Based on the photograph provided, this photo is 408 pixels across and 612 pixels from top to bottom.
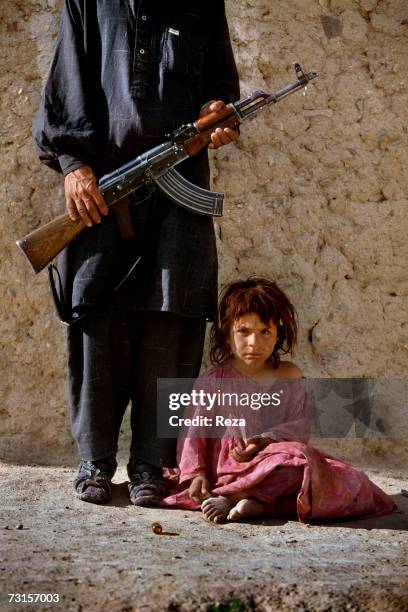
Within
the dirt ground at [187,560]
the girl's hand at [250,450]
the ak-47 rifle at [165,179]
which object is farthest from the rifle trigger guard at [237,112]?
the dirt ground at [187,560]

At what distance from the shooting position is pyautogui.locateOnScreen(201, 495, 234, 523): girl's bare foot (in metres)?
2.53

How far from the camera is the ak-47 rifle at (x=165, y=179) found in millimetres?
2787

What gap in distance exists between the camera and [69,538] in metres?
2.28

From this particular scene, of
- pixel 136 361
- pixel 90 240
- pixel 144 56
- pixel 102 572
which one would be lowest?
pixel 102 572

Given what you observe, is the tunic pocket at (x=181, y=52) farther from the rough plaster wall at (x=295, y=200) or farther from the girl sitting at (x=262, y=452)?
the girl sitting at (x=262, y=452)

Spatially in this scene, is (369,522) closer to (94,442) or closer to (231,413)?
(231,413)

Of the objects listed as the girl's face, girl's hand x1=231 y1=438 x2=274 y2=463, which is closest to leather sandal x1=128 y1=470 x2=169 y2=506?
girl's hand x1=231 y1=438 x2=274 y2=463

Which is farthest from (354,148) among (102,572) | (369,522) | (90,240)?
(102,572)

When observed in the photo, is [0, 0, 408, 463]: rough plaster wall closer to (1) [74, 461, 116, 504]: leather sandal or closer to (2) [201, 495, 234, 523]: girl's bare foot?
(1) [74, 461, 116, 504]: leather sandal

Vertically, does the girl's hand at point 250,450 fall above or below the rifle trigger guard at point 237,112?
below

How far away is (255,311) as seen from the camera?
2.87 m

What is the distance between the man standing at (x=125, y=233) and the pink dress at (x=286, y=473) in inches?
6.0

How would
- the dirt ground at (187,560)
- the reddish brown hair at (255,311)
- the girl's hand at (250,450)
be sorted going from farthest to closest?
1. the reddish brown hair at (255,311)
2. the girl's hand at (250,450)
3. the dirt ground at (187,560)

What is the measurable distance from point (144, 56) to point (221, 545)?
5.25ft
